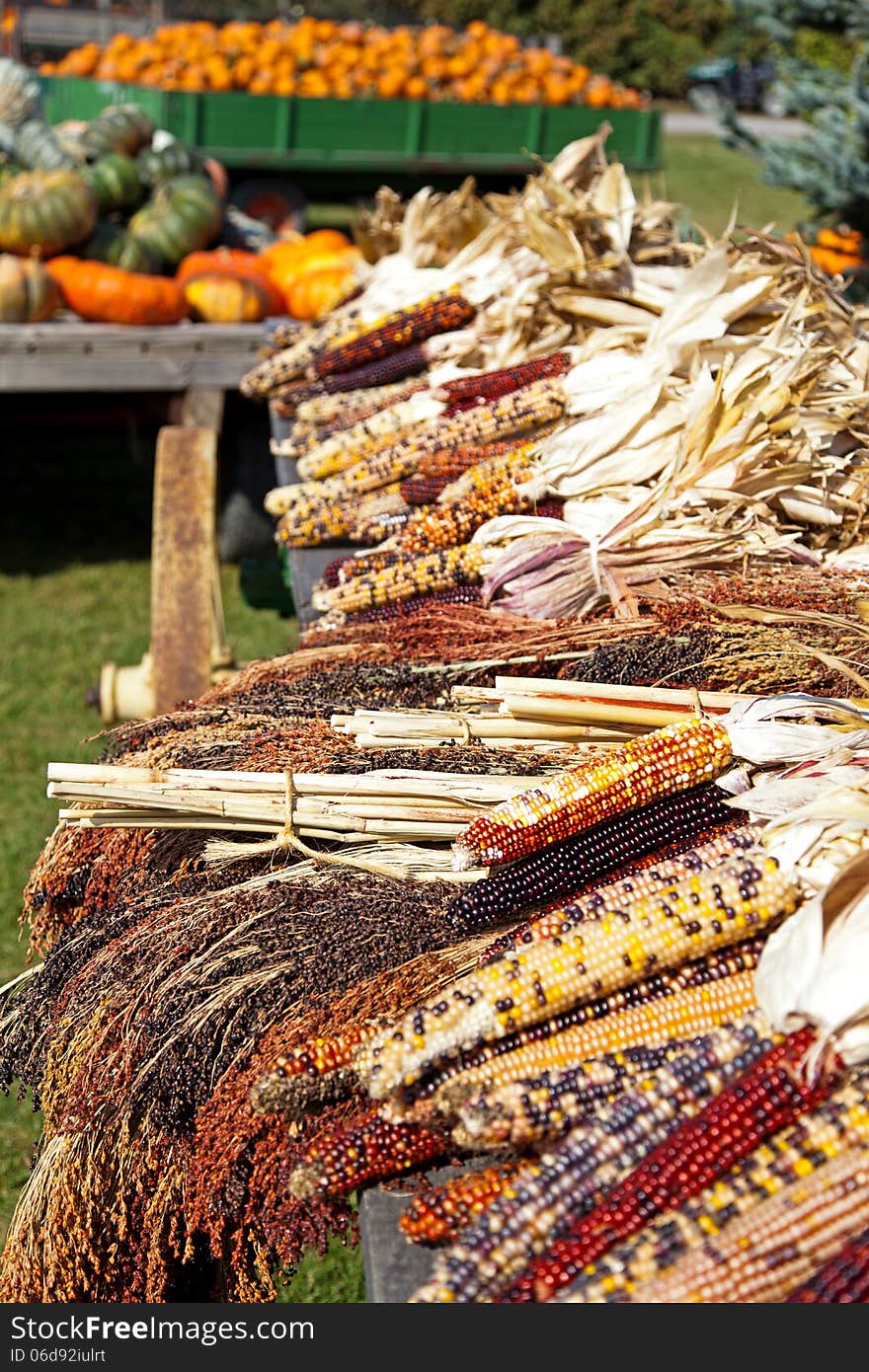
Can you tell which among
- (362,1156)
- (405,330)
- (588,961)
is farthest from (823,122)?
(362,1156)

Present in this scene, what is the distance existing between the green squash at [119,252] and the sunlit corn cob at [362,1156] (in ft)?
22.6

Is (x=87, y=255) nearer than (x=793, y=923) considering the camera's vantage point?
No

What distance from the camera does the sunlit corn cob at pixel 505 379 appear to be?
13.1ft

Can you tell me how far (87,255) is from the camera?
7.66 meters

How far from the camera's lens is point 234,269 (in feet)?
25.4

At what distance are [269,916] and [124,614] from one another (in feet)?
16.6

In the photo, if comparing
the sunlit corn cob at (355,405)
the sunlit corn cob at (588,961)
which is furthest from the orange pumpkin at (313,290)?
the sunlit corn cob at (588,961)

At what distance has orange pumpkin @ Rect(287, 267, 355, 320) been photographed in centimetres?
755

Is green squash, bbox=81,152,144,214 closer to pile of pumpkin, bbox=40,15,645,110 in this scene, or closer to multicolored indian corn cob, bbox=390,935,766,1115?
pile of pumpkin, bbox=40,15,645,110

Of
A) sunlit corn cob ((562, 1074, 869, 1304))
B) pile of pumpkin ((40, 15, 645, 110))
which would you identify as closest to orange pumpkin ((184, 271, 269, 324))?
pile of pumpkin ((40, 15, 645, 110))

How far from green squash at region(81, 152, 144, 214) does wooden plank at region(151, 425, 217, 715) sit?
3.98 meters

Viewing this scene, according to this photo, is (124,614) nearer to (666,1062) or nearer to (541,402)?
(541,402)

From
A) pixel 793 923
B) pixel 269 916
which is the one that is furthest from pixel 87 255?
pixel 793 923

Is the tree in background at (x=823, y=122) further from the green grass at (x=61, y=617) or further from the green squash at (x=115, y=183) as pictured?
the green squash at (x=115, y=183)
